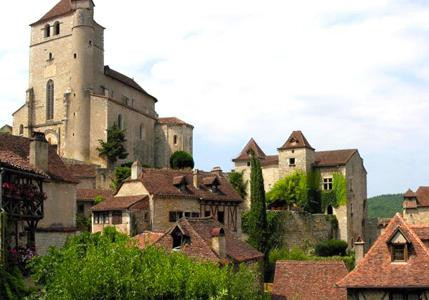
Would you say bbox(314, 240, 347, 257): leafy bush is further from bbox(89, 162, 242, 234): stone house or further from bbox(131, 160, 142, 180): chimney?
bbox(131, 160, 142, 180): chimney

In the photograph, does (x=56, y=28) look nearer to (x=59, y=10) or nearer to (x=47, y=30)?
(x=47, y=30)

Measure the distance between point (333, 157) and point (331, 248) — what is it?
464 inches

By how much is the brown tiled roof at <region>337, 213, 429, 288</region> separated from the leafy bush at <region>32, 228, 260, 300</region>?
5.07 meters

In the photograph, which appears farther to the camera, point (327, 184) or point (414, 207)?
point (414, 207)

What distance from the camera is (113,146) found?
7912 centimetres

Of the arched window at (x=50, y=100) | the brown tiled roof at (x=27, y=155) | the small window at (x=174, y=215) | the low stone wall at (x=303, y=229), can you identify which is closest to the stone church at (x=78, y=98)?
the arched window at (x=50, y=100)

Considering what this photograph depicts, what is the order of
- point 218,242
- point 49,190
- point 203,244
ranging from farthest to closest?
point 49,190
point 203,244
point 218,242

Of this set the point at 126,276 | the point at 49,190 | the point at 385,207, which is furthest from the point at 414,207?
the point at 385,207

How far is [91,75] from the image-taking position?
273 feet

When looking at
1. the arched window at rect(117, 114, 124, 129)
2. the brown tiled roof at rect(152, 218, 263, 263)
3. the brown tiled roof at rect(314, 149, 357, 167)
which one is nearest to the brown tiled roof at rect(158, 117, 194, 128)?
the arched window at rect(117, 114, 124, 129)

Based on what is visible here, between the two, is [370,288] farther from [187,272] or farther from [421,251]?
[187,272]

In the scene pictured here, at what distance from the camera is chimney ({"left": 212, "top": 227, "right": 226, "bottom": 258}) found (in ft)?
104

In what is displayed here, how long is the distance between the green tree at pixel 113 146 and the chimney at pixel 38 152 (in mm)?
46685

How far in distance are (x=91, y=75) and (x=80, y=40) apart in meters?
4.46
